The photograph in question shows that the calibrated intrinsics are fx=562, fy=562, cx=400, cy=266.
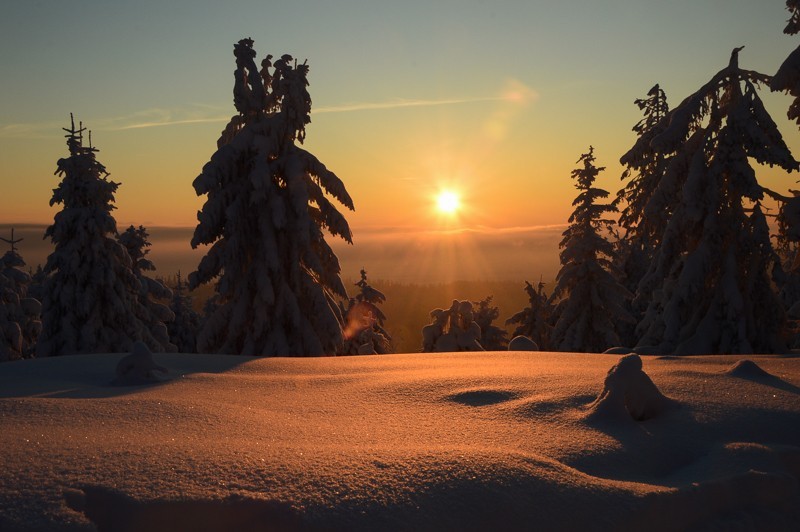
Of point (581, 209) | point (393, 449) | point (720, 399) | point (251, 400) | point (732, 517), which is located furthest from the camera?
point (581, 209)

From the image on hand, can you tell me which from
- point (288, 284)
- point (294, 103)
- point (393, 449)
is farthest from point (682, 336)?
point (393, 449)

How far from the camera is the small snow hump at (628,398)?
433 cm

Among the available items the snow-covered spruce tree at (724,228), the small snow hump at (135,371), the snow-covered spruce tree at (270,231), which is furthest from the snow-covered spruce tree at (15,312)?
the snow-covered spruce tree at (724,228)

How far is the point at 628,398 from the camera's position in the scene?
445cm

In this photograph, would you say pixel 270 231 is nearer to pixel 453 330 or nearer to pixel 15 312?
pixel 453 330

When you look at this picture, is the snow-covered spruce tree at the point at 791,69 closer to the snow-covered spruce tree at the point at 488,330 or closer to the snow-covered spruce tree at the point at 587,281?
the snow-covered spruce tree at the point at 587,281

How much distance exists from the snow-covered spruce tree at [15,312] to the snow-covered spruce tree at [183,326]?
7288 millimetres

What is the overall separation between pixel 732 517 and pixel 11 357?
33.6 metres

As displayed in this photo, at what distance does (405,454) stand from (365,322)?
2597 centimetres

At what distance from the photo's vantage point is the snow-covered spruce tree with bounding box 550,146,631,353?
82.8ft

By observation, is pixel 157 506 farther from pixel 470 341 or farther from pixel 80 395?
pixel 470 341

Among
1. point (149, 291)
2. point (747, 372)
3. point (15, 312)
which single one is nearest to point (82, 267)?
point (149, 291)

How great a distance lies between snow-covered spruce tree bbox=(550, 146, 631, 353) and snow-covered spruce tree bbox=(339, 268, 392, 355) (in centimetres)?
844

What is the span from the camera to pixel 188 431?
3854mm
